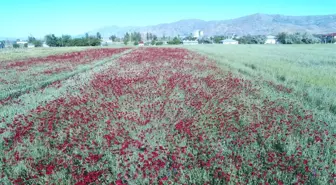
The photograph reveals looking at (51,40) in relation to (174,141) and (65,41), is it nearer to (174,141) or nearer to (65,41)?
(65,41)

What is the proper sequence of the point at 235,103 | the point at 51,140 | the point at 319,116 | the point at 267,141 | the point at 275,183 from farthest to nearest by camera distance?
the point at 235,103
the point at 319,116
the point at 51,140
the point at 267,141
the point at 275,183

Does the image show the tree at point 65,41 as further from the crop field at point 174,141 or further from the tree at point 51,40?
the crop field at point 174,141

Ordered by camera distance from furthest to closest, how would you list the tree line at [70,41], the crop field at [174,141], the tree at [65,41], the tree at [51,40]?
the tree at [51,40] < the tree at [65,41] < the tree line at [70,41] < the crop field at [174,141]

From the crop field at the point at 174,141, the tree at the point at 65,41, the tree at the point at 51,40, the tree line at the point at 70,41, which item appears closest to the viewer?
the crop field at the point at 174,141

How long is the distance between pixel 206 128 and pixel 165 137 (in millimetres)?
1117

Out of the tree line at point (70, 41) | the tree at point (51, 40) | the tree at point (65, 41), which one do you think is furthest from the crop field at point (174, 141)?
the tree at point (51, 40)

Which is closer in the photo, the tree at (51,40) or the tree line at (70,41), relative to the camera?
the tree line at (70,41)

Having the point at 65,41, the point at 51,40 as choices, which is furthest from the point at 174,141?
the point at 51,40

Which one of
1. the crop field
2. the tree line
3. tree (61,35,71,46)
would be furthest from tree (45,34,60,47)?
the crop field

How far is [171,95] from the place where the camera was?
8.36 m

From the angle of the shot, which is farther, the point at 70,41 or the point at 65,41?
the point at 65,41

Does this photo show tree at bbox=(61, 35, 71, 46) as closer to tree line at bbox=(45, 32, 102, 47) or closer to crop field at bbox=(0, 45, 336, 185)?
tree line at bbox=(45, 32, 102, 47)

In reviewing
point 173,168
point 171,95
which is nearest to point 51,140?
point 173,168

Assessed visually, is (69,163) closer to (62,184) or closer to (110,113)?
(62,184)
